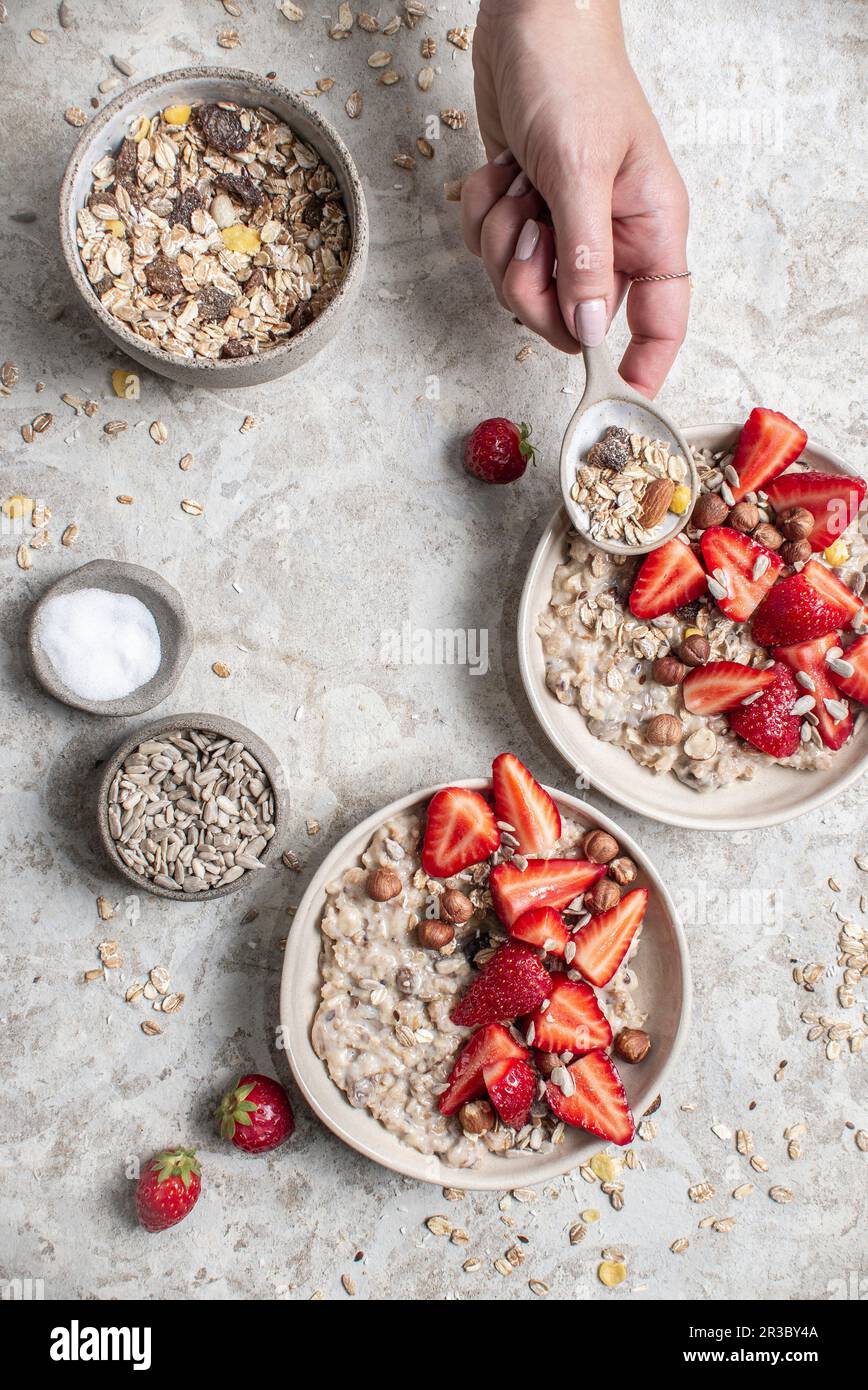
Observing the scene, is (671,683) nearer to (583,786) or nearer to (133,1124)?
(583,786)

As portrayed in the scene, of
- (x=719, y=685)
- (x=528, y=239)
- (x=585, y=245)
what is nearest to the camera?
(x=585, y=245)

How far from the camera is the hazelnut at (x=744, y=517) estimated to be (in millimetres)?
1670

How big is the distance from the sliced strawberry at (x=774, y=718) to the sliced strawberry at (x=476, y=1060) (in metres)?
0.59

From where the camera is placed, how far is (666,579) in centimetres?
164

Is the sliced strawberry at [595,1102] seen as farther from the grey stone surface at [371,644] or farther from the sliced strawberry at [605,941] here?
the grey stone surface at [371,644]

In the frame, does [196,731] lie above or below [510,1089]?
above

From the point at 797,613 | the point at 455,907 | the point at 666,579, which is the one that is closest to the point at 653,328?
the point at 666,579

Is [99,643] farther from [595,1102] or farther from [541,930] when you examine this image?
[595,1102]

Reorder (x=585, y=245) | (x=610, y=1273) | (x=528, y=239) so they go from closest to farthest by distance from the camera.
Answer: (x=585, y=245) < (x=528, y=239) < (x=610, y=1273)

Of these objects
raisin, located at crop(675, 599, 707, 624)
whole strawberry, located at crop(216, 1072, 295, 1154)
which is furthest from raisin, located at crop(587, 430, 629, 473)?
whole strawberry, located at crop(216, 1072, 295, 1154)

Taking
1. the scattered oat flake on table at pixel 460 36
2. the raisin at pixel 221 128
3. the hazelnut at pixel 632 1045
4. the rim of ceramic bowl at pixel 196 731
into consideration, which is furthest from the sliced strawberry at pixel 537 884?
the scattered oat flake on table at pixel 460 36

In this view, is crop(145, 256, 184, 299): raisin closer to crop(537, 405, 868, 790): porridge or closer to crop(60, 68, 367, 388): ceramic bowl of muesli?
crop(60, 68, 367, 388): ceramic bowl of muesli

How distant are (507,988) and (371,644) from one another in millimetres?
585

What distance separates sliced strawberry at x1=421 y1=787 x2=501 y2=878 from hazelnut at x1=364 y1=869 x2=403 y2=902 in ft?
0.19
